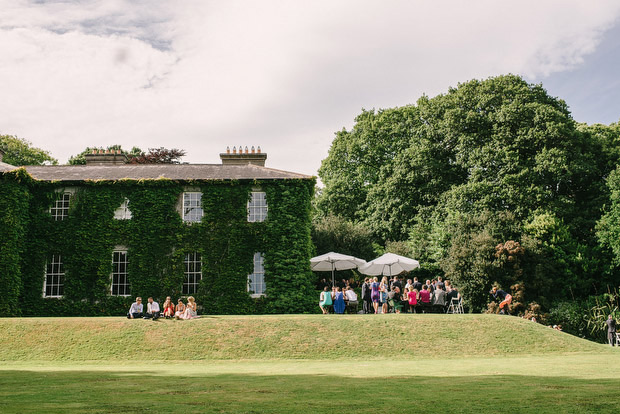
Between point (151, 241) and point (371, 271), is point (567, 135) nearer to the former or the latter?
point (371, 271)

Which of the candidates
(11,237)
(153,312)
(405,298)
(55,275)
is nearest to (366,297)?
(405,298)

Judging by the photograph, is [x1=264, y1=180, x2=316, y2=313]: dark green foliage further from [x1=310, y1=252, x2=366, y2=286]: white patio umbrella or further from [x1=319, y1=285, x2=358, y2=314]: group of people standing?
[x1=319, y1=285, x2=358, y2=314]: group of people standing

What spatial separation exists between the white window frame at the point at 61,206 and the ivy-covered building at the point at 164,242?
0.05 meters

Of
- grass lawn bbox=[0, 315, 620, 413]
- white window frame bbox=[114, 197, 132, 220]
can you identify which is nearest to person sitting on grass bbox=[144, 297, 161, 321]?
grass lawn bbox=[0, 315, 620, 413]

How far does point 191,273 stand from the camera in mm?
29109

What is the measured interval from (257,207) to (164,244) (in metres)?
5.38

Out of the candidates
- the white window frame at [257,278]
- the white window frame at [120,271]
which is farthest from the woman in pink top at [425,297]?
the white window frame at [120,271]

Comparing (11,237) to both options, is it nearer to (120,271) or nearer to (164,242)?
(120,271)

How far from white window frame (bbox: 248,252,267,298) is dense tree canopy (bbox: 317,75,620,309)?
11.2 meters

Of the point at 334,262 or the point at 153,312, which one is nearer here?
the point at 153,312

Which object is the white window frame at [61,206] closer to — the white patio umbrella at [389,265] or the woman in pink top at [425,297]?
the white patio umbrella at [389,265]

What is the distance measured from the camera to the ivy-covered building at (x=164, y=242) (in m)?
28.6

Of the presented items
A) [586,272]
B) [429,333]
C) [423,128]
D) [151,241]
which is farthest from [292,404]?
[423,128]

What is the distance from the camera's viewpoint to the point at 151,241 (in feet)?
95.3
